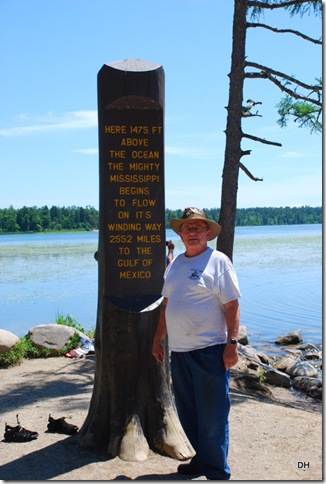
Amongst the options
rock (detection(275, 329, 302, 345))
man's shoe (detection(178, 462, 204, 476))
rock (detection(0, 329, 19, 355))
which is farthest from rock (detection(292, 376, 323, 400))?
man's shoe (detection(178, 462, 204, 476))

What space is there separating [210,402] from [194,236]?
1.17 meters

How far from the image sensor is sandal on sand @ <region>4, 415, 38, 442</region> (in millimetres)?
5531

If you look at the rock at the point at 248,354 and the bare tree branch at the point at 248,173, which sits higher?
the bare tree branch at the point at 248,173

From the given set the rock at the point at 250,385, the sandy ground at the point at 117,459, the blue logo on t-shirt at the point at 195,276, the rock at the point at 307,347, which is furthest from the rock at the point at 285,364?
the blue logo on t-shirt at the point at 195,276

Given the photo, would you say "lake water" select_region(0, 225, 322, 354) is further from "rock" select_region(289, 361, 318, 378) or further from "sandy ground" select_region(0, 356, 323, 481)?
"sandy ground" select_region(0, 356, 323, 481)

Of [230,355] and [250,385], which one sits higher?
[230,355]

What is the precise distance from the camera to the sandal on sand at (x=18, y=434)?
218 inches

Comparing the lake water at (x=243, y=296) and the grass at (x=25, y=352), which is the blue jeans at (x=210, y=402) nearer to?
the grass at (x=25, y=352)

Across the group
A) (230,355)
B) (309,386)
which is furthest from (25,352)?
(230,355)

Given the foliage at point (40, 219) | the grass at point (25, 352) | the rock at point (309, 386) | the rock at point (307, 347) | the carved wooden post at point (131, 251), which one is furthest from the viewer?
the foliage at point (40, 219)

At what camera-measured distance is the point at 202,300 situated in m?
4.44

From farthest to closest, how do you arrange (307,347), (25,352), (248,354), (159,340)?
(307,347)
(248,354)
(25,352)
(159,340)

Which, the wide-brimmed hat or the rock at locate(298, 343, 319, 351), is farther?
the rock at locate(298, 343, 319, 351)

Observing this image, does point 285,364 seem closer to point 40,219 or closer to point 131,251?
point 131,251
